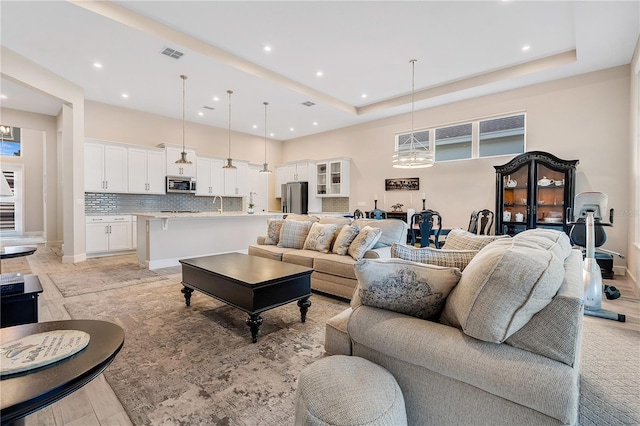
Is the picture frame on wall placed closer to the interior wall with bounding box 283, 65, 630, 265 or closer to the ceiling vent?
the interior wall with bounding box 283, 65, 630, 265

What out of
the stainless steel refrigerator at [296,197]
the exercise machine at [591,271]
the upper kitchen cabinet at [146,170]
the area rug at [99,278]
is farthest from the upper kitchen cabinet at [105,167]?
the exercise machine at [591,271]

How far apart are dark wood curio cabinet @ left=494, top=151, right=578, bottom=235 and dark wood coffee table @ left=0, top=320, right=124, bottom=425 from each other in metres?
5.97

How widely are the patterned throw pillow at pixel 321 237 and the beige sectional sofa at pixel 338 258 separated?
0.07 meters

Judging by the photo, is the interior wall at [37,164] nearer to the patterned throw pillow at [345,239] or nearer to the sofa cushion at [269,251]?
the sofa cushion at [269,251]

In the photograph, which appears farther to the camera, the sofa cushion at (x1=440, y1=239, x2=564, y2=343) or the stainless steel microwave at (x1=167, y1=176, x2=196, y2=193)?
the stainless steel microwave at (x1=167, y1=176, x2=196, y2=193)

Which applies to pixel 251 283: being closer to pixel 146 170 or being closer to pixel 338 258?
pixel 338 258

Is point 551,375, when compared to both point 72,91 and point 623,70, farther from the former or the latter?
point 72,91

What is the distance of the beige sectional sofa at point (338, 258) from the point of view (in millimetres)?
3420

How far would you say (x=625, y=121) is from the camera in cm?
462

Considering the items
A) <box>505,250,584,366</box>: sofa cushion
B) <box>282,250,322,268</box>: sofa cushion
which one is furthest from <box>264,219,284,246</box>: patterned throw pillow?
<box>505,250,584,366</box>: sofa cushion

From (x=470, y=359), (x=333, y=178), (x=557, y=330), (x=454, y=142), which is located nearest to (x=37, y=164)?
(x=333, y=178)

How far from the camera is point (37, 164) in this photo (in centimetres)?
896

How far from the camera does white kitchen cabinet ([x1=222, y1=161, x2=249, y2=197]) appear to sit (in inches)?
329

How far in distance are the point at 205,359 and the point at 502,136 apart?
6.34m
